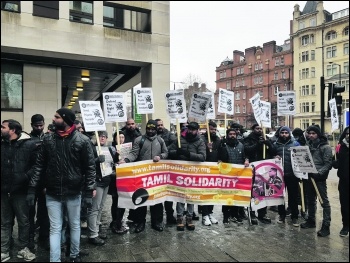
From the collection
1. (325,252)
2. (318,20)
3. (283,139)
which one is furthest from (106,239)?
(318,20)

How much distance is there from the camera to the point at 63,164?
4.38m

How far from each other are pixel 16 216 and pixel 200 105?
13.7ft

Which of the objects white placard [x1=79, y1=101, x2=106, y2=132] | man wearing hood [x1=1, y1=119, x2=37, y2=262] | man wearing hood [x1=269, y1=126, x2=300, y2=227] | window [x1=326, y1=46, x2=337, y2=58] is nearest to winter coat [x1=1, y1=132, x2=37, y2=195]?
man wearing hood [x1=1, y1=119, x2=37, y2=262]

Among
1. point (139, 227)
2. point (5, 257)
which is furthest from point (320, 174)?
point (5, 257)

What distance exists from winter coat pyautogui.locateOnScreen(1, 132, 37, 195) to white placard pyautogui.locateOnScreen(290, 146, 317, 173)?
5057 millimetres

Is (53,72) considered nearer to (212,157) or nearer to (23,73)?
(23,73)

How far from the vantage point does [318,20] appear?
62.4 metres

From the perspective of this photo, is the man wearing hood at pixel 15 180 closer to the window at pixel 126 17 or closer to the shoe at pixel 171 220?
the shoe at pixel 171 220

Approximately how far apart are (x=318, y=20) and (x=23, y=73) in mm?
62628

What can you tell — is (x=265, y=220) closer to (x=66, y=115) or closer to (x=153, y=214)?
(x=153, y=214)

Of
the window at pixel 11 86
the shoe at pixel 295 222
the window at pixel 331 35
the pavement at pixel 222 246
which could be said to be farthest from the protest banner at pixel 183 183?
the window at pixel 331 35

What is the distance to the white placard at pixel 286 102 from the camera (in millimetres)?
8133

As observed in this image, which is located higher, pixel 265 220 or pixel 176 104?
pixel 176 104

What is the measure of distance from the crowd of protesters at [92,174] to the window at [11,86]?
28.7 feet
